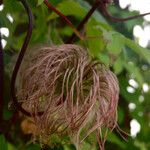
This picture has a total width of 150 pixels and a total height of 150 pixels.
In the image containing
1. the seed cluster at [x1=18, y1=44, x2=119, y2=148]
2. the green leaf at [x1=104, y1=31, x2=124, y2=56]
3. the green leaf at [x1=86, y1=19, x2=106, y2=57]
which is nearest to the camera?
the seed cluster at [x1=18, y1=44, x2=119, y2=148]

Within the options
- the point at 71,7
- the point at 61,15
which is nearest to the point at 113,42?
the point at 61,15

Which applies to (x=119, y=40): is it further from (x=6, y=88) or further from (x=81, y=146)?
(x=6, y=88)

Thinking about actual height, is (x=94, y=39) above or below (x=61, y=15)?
below

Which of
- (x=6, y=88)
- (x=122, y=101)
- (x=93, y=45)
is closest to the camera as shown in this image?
(x=93, y=45)

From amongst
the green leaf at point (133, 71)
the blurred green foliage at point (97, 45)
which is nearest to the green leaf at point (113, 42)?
the blurred green foliage at point (97, 45)

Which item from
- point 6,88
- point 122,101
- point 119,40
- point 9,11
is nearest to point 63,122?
point 119,40

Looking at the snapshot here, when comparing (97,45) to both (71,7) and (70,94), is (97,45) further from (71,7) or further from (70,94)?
(70,94)

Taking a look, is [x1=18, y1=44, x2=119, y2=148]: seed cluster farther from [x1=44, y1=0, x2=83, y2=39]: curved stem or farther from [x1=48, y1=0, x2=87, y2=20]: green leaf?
[x1=48, y1=0, x2=87, y2=20]: green leaf

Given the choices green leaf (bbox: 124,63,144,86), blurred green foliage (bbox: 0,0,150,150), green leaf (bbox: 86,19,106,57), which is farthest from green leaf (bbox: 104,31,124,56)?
green leaf (bbox: 124,63,144,86)

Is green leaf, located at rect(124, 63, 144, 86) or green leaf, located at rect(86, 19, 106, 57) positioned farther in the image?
green leaf, located at rect(124, 63, 144, 86)
